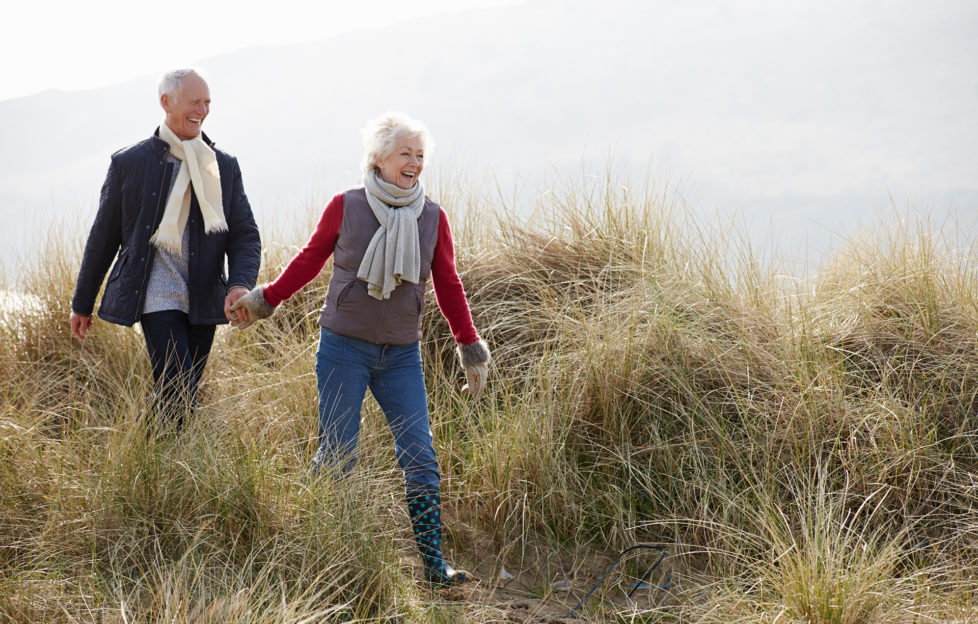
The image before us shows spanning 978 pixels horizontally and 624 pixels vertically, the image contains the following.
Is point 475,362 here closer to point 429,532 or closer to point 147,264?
point 429,532

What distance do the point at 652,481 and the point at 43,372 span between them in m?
4.01

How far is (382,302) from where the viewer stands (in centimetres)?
361

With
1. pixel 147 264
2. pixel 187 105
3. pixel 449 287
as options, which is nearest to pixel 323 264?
pixel 449 287

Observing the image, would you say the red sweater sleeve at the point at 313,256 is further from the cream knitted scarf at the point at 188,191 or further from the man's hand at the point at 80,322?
the man's hand at the point at 80,322

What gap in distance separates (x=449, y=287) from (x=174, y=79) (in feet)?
5.21

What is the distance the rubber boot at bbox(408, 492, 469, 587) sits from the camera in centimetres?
365

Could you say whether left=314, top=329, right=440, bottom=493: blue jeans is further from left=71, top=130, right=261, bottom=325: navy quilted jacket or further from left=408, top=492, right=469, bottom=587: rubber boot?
left=71, top=130, right=261, bottom=325: navy quilted jacket

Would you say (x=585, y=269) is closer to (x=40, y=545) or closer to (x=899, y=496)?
(x=899, y=496)

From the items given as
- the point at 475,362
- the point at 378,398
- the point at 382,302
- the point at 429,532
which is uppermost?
the point at 382,302

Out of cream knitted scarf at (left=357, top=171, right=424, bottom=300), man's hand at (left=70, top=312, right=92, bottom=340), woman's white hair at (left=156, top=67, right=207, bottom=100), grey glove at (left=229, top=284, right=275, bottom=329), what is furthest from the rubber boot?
woman's white hair at (left=156, top=67, right=207, bottom=100)

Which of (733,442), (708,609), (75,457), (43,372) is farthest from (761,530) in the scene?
(43,372)

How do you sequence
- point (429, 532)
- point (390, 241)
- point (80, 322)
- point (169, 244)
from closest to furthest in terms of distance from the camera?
1. point (390, 241)
2. point (429, 532)
3. point (169, 244)
4. point (80, 322)

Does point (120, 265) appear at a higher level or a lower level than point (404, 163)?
lower

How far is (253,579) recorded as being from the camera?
3191 millimetres
